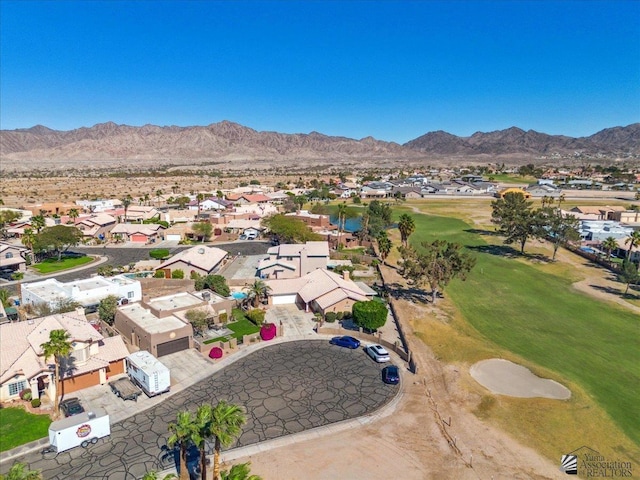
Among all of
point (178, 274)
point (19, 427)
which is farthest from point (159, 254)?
point (19, 427)

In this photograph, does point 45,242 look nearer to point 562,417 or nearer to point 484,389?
point 484,389

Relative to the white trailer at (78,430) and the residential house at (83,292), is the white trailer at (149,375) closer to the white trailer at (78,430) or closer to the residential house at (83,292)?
the white trailer at (78,430)

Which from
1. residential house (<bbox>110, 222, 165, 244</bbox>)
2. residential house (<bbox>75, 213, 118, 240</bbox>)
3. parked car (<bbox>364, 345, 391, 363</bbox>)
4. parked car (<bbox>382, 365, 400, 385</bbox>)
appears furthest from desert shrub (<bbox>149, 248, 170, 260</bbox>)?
parked car (<bbox>382, 365, 400, 385</bbox>)

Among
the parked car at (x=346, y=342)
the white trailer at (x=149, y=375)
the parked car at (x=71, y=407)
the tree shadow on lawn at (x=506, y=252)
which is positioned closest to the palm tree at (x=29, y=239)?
the white trailer at (x=149, y=375)

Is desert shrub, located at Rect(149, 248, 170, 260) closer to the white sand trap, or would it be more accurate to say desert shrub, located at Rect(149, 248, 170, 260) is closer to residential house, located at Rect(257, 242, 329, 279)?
residential house, located at Rect(257, 242, 329, 279)

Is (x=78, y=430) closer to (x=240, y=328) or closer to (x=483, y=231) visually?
(x=240, y=328)

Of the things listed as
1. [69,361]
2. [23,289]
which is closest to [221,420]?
[69,361]
